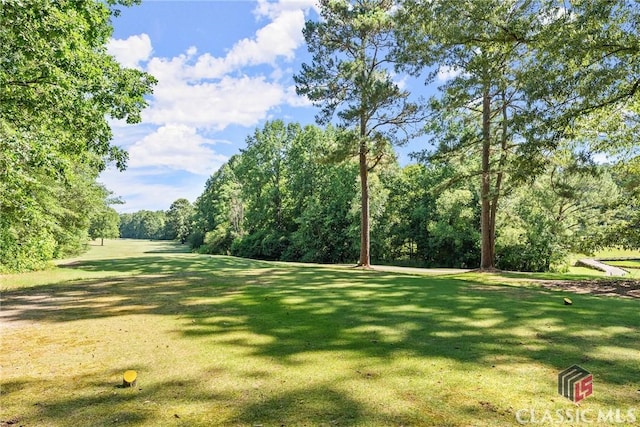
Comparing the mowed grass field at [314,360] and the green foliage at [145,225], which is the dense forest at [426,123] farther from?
the green foliage at [145,225]

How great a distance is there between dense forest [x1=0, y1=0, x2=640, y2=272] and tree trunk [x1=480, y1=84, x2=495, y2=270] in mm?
101

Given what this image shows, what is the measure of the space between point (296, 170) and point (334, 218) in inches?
311

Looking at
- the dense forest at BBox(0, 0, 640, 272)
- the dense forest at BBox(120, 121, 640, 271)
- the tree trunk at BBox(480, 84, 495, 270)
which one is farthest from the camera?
the dense forest at BBox(120, 121, 640, 271)

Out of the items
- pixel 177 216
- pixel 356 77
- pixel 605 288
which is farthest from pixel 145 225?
pixel 605 288

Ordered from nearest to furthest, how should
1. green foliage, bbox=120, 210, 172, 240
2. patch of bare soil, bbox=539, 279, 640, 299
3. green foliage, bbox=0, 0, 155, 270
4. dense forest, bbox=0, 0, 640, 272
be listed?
green foliage, bbox=0, 0, 155, 270, dense forest, bbox=0, 0, 640, 272, patch of bare soil, bbox=539, 279, 640, 299, green foliage, bbox=120, 210, 172, 240

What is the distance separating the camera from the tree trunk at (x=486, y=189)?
56.0 feet

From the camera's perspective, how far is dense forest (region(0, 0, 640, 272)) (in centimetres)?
875

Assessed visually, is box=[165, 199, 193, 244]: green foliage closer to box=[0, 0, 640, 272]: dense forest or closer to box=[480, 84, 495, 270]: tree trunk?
box=[0, 0, 640, 272]: dense forest

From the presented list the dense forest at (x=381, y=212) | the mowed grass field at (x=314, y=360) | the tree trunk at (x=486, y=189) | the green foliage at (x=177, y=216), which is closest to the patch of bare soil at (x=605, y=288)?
the mowed grass field at (x=314, y=360)

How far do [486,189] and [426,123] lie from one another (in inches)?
163

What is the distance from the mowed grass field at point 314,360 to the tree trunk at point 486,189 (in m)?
9.90

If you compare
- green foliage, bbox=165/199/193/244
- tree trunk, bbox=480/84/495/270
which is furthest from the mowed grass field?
green foliage, bbox=165/199/193/244

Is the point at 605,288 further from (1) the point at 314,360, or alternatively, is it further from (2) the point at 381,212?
(2) the point at 381,212

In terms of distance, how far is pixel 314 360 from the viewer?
14.2 feet
